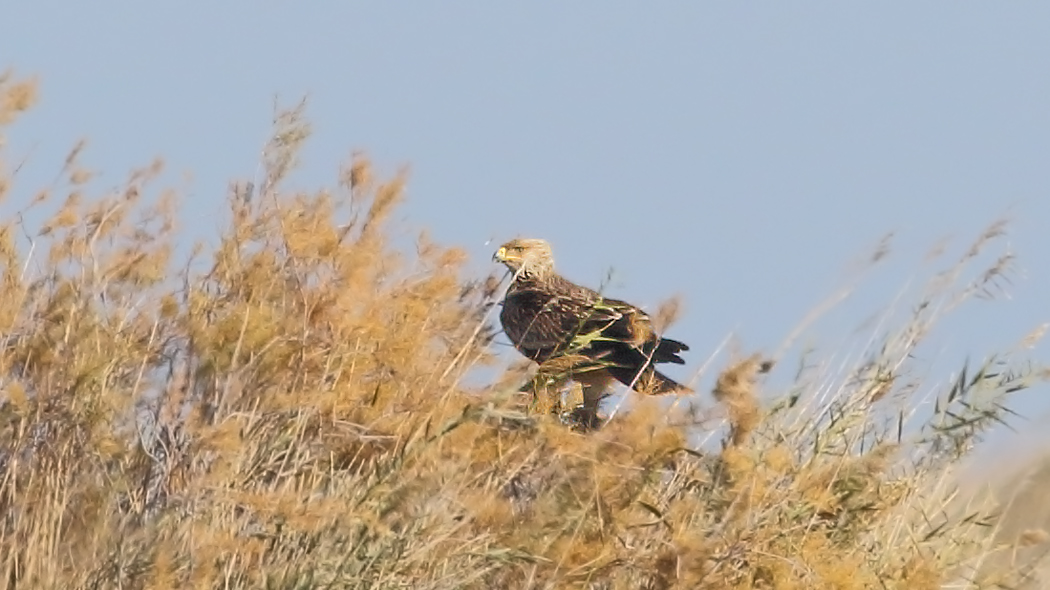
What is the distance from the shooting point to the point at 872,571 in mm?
4805

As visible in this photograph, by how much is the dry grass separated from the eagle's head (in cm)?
227

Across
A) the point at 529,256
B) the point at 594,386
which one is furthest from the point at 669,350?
the point at 529,256

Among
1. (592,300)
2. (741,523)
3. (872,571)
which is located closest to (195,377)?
(741,523)

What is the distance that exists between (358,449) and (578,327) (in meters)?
1.39

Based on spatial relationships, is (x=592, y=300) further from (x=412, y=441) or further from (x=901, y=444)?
(x=412, y=441)

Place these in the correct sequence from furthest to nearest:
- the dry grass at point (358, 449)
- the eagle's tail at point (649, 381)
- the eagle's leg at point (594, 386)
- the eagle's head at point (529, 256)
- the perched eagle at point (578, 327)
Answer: the eagle's head at point (529, 256) → the eagle's leg at point (594, 386) → the perched eagle at point (578, 327) → the eagle's tail at point (649, 381) → the dry grass at point (358, 449)

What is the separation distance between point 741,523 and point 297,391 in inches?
43.0

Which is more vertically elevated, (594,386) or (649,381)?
(649,381)

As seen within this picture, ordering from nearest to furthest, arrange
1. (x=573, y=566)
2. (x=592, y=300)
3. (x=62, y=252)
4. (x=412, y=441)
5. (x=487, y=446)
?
(x=412, y=441) < (x=573, y=566) < (x=487, y=446) < (x=62, y=252) < (x=592, y=300)

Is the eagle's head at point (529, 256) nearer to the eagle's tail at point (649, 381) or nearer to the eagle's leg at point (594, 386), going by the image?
the eagle's leg at point (594, 386)

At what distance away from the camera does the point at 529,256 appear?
769cm

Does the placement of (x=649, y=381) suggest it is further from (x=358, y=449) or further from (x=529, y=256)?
(x=529, y=256)

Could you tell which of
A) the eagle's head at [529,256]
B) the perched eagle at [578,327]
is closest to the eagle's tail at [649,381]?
the perched eagle at [578,327]

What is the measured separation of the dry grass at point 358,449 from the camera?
403 cm
